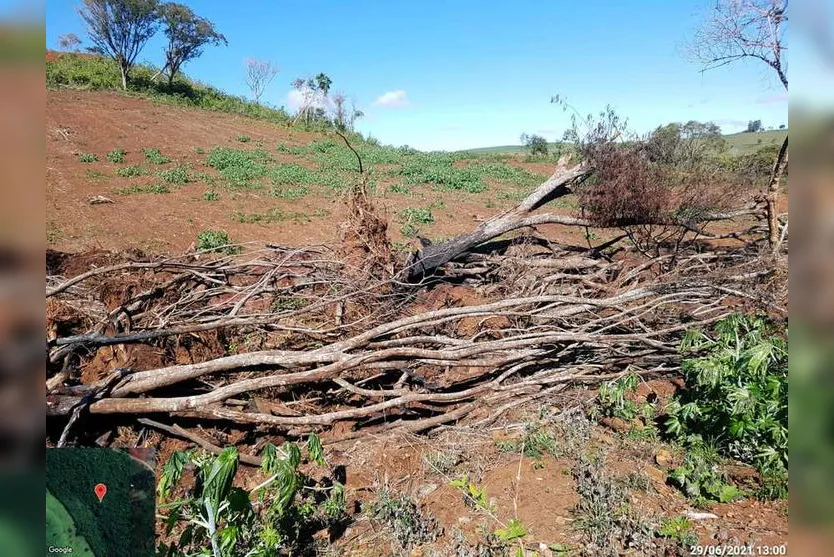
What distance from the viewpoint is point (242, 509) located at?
2150mm

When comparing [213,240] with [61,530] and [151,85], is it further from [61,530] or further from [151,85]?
[151,85]

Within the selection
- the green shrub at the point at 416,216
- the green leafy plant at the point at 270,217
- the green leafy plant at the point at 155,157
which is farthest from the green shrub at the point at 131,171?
the green shrub at the point at 416,216

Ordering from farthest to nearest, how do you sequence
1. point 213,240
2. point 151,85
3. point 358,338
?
point 151,85 < point 213,240 < point 358,338

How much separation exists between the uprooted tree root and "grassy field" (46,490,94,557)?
168 centimetres

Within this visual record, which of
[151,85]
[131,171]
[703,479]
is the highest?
[151,85]

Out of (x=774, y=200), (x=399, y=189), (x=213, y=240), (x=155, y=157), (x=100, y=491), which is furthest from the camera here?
(x=155, y=157)

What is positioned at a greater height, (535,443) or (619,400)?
(619,400)

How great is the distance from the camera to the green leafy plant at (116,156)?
1586 cm

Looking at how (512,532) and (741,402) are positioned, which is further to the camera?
(741,402)

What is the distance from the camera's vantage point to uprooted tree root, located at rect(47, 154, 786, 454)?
3.43 meters

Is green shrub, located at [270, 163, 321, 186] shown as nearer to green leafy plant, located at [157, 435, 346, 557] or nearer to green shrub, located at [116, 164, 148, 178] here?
green shrub, located at [116, 164, 148, 178]

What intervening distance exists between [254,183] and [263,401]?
1259cm

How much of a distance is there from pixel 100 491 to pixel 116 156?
17092 mm

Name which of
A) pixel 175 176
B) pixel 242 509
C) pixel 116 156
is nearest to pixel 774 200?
pixel 242 509
